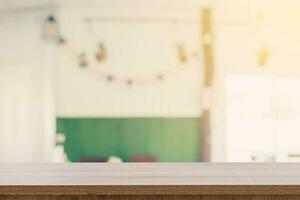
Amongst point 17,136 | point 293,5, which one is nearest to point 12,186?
point 17,136

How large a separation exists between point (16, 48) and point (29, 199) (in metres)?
1.60

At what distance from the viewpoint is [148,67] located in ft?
6.98

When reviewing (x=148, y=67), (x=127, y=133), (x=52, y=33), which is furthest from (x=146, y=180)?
(x=52, y=33)

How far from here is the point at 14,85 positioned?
179 cm

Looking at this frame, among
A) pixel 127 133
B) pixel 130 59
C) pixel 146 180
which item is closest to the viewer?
pixel 146 180

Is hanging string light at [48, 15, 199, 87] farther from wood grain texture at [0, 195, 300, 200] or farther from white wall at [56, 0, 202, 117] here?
wood grain texture at [0, 195, 300, 200]

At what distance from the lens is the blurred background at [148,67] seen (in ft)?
6.44

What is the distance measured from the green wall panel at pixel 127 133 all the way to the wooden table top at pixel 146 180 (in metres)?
1.32

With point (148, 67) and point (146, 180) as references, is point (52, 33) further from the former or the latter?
point (146, 180)

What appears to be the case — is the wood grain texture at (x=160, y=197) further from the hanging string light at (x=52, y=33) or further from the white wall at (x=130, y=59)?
the hanging string light at (x=52, y=33)

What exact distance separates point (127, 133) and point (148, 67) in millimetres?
351

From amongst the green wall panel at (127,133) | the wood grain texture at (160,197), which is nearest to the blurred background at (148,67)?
the green wall panel at (127,133)

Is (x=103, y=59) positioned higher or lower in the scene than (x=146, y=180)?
higher

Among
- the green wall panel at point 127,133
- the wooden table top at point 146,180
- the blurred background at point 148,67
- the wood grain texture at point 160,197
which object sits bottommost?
the wood grain texture at point 160,197
